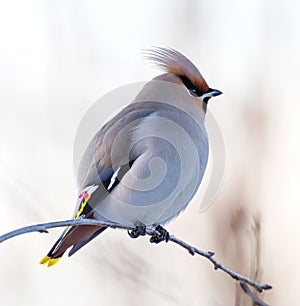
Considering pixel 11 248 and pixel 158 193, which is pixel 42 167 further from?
pixel 158 193

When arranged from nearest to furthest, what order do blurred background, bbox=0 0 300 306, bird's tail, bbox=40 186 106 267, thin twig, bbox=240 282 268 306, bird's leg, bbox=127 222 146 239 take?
thin twig, bbox=240 282 268 306 < bird's tail, bbox=40 186 106 267 < bird's leg, bbox=127 222 146 239 < blurred background, bbox=0 0 300 306

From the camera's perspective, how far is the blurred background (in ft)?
3.84

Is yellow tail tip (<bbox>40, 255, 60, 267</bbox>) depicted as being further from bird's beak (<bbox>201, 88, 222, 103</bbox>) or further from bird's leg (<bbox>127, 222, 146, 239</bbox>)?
bird's beak (<bbox>201, 88, 222, 103</bbox>)

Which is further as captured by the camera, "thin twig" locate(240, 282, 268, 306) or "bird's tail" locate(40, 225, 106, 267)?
"bird's tail" locate(40, 225, 106, 267)

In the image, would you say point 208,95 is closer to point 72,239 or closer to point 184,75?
point 184,75

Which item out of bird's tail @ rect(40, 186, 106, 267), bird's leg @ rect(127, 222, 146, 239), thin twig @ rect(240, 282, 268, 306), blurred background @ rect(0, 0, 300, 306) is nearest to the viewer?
thin twig @ rect(240, 282, 268, 306)

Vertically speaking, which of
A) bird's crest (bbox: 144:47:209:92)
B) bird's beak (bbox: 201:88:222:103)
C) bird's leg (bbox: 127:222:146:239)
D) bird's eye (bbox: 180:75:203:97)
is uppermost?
bird's crest (bbox: 144:47:209:92)

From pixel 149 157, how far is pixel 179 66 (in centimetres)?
13

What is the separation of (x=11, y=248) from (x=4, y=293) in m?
0.08

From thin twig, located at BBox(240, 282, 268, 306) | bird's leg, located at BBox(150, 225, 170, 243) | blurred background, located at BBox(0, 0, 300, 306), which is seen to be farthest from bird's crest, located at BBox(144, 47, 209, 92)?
thin twig, located at BBox(240, 282, 268, 306)

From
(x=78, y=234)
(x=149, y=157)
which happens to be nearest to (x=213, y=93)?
(x=149, y=157)

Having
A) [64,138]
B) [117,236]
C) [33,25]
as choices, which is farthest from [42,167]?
[33,25]

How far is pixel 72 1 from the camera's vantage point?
54.9 inches

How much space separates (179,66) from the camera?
3.36 feet
